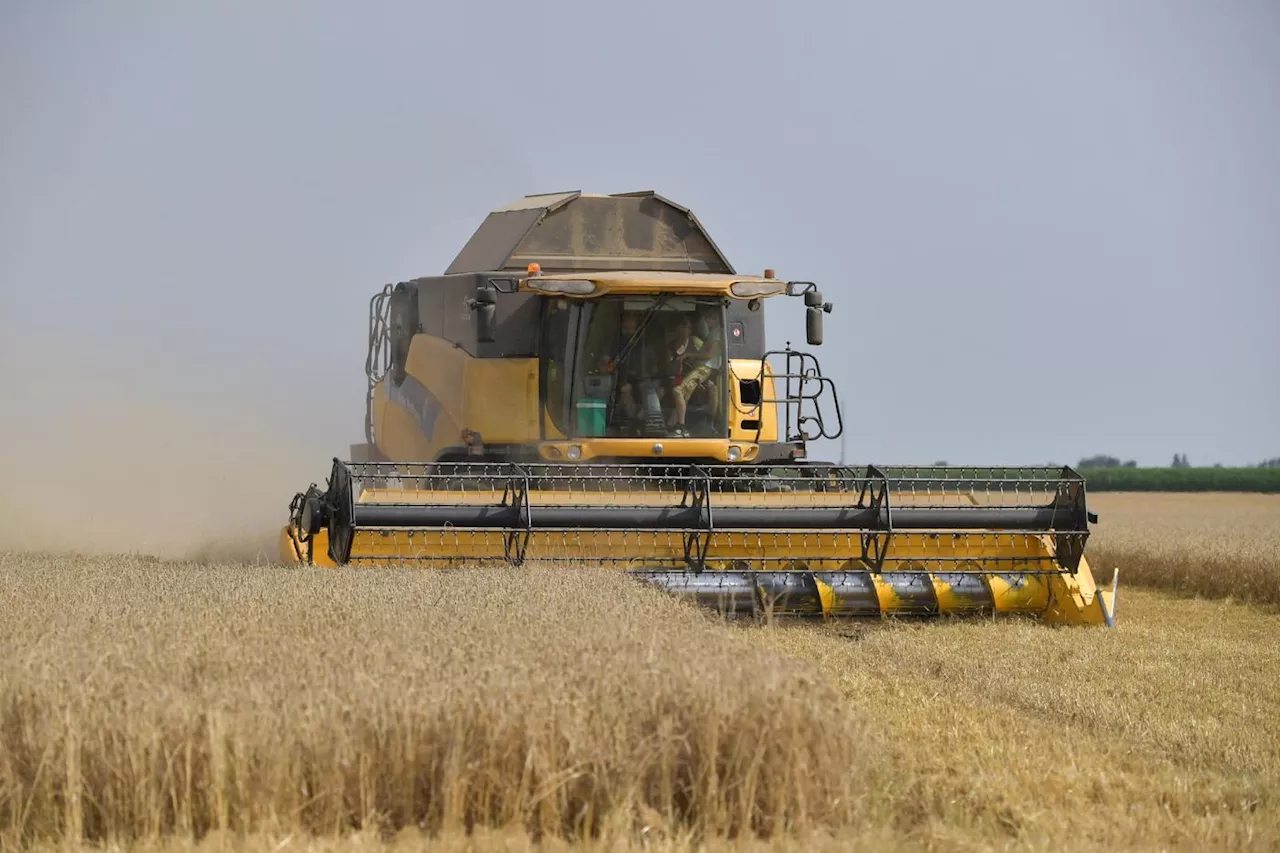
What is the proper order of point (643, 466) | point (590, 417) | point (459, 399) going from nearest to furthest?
point (643, 466) < point (590, 417) < point (459, 399)

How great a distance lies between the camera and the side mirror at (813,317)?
11.3 meters

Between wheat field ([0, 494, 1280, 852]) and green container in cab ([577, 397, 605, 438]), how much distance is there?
4345mm

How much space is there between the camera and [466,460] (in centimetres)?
1123

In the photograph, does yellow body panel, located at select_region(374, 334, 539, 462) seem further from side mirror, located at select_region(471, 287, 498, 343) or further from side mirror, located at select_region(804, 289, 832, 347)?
side mirror, located at select_region(804, 289, 832, 347)

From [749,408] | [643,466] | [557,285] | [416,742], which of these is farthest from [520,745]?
[749,408]

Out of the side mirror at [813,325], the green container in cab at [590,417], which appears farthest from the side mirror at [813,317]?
the green container in cab at [590,417]

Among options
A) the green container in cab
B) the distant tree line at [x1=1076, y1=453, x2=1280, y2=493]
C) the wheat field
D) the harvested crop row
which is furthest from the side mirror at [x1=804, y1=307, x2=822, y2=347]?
the distant tree line at [x1=1076, y1=453, x2=1280, y2=493]

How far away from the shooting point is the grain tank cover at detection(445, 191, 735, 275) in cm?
1191

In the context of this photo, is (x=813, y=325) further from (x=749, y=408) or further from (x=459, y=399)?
(x=459, y=399)

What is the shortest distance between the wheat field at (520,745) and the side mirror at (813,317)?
4941mm

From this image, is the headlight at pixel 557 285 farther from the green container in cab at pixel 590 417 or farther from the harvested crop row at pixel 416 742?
the harvested crop row at pixel 416 742

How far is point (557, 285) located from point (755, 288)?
1344mm

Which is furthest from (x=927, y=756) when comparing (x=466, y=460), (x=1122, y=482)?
(x=1122, y=482)

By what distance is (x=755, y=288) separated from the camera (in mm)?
11133
